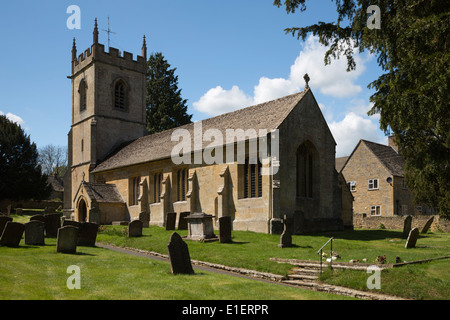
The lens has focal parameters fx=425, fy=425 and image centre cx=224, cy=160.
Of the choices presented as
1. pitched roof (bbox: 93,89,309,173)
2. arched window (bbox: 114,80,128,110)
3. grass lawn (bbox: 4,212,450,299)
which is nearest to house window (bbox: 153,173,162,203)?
pitched roof (bbox: 93,89,309,173)

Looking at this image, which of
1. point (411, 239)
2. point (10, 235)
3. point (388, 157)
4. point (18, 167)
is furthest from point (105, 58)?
point (411, 239)

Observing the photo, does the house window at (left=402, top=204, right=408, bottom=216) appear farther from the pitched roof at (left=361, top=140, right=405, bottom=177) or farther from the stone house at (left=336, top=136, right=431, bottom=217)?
the pitched roof at (left=361, top=140, right=405, bottom=177)

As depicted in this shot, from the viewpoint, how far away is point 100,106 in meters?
41.6

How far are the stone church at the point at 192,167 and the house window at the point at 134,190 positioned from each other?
0.08 m

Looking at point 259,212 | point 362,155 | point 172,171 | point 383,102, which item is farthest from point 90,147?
point 383,102

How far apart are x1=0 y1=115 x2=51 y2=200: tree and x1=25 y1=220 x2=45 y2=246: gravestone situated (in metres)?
31.4

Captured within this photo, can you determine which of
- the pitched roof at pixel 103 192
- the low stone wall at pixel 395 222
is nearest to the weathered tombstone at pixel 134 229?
the pitched roof at pixel 103 192

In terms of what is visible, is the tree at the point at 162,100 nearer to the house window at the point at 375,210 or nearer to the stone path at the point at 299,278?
the house window at the point at 375,210

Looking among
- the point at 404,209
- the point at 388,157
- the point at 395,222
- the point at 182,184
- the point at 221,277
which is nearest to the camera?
the point at 221,277

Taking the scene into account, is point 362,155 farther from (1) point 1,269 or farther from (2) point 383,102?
(1) point 1,269

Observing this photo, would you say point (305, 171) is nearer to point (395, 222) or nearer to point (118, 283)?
point (395, 222)

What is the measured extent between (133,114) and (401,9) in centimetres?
3432

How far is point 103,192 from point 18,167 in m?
19.4

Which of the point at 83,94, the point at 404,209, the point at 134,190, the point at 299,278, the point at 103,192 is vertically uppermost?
the point at 83,94
